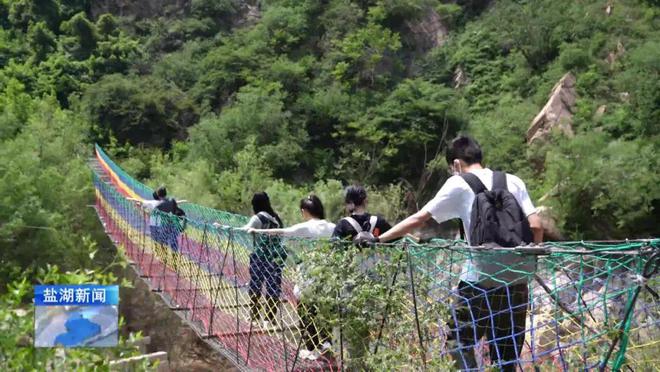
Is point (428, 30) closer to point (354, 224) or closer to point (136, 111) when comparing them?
point (136, 111)

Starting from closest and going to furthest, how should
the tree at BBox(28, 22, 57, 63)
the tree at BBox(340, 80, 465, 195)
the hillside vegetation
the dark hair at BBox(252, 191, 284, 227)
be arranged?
the dark hair at BBox(252, 191, 284, 227) < the hillside vegetation < the tree at BBox(340, 80, 465, 195) < the tree at BBox(28, 22, 57, 63)

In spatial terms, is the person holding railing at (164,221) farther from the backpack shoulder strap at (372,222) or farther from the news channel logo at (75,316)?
the news channel logo at (75,316)

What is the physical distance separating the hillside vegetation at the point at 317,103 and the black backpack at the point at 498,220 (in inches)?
298

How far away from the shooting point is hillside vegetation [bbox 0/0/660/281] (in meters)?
9.63

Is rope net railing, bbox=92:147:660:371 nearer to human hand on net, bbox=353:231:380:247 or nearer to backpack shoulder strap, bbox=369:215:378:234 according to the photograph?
human hand on net, bbox=353:231:380:247

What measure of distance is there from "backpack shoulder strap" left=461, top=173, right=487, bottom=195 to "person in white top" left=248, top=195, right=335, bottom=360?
0.54 metres

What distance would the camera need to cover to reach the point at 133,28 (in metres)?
18.4

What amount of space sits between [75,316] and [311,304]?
788mm

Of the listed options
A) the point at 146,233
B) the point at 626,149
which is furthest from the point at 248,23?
the point at 146,233

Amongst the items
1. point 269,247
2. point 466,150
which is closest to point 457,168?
point 466,150

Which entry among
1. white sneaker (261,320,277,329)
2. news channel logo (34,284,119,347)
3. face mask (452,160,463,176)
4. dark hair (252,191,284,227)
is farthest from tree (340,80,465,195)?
news channel logo (34,284,119,347)

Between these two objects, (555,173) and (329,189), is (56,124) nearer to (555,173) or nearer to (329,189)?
(329,189)

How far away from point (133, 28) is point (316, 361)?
17.5 metres

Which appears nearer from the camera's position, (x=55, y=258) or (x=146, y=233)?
(x=146, y=233)
